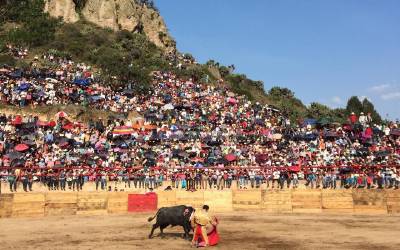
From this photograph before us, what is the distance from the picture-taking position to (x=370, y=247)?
13.4 meters

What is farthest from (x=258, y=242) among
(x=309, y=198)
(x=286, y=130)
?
(x=286, y=130)

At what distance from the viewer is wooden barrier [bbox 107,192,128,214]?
954 inches

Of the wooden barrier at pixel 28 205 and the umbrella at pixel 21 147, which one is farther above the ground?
the umbrella at pixel 21 147

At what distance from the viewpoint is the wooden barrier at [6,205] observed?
73.9ft

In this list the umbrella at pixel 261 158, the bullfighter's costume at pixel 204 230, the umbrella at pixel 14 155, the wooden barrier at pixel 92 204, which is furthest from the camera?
the umbrella at pixel 261 158

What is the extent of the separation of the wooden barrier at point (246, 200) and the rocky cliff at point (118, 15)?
237ft

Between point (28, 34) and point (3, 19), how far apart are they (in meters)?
2.30

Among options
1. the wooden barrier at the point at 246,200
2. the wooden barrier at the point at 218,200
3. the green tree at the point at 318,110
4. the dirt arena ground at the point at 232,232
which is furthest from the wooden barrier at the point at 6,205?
the green tree at the point at 318,110

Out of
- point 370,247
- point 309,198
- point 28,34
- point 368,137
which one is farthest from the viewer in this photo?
point 368,137

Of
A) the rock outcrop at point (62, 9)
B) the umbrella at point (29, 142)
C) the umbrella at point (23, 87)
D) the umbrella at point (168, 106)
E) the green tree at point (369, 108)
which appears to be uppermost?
the rock outcrop at point (62, 9)

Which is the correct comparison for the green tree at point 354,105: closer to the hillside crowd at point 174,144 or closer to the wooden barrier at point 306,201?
the hillside crowd at point 174,144

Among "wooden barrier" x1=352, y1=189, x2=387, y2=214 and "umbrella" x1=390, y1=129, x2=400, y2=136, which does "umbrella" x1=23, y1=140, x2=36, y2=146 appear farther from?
"umbrella" x1=390, y1=129, x2=400, y2=136

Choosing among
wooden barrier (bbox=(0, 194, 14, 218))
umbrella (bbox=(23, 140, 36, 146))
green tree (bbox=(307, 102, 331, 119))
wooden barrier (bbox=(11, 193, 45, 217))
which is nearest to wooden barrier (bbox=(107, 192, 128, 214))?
wooden barrier (bbox=(11, 193, 45, 217))

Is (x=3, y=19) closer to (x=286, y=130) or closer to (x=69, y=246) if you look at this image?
(x=69, y=246)
